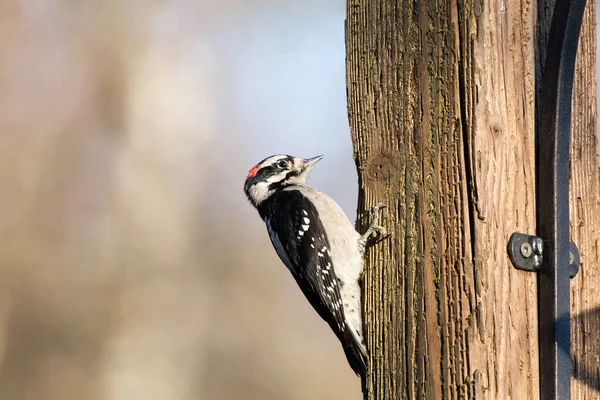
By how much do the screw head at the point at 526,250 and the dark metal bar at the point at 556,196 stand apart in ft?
0.14

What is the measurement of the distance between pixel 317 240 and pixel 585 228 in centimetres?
142

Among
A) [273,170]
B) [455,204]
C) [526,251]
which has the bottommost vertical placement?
[526,251]

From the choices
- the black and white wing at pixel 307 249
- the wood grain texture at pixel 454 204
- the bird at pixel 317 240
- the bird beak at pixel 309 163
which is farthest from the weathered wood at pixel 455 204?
the bird beak at pixel 309 163

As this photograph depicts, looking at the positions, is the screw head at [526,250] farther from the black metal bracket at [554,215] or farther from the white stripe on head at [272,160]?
the white stripe on head at [272,160]

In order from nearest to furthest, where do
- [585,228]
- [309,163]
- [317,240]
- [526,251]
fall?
[526,251], [585,228], [317,240], [309,163]

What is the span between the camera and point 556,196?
1.68m

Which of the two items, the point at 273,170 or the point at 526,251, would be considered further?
the point at 273,170

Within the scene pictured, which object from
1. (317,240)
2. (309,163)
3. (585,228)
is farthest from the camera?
(309,163)

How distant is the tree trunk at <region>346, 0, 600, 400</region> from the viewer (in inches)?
64.3

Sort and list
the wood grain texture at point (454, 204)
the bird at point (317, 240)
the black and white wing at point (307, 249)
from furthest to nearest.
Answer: the black and white wing at point (307, 249)
the bird at point (317, 240)
the wood grain texture at point (454, 204)

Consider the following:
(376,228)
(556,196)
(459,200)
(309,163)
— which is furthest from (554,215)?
(309,163)

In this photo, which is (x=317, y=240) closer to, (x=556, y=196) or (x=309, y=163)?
(x=309, y=163)

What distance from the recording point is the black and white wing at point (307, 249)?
9.01 feet

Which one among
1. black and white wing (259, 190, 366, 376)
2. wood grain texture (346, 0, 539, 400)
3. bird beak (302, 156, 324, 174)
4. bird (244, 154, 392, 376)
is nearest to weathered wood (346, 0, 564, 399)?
wood grain texture (346, 0, 539, 400)
